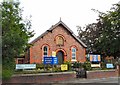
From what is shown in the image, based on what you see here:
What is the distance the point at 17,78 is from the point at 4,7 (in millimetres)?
6746

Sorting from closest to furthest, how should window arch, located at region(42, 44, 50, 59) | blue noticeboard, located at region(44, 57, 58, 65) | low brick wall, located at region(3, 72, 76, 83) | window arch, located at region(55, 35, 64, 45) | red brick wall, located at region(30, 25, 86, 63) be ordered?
1. low brick wall, located at region(3, 72, 76, 83)
2. blue noticeboard, located at region(44, 57, 58, 65)
3. red brick wall, located at region(30, 25, 86, 63)
4. window arch, located at region(42, 44, 50, 59)
5. window arch, located at region(55, 35, 64, 45)

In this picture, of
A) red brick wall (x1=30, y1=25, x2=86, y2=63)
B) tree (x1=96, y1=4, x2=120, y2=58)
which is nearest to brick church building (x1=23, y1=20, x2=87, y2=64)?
A: red brick wall (x1=30, y1=25, x2=86, y2=63)

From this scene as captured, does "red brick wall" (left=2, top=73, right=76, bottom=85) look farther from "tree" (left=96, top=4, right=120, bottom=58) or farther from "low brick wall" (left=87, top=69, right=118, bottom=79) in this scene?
"tree" (left=96, top=4, right=120, bottom=58)

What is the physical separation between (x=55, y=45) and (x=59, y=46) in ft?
2.32

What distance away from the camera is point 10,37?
2220 cm

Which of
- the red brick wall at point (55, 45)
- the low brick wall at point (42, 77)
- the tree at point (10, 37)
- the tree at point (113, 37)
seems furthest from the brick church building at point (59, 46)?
the tree at point (113, 37)

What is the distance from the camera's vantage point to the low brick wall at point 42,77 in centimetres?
2530

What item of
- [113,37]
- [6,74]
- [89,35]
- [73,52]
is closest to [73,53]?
[73,52]

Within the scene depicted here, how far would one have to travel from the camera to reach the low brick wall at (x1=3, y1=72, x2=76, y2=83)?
2530 cm

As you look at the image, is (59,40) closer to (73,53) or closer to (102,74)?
(73,53)

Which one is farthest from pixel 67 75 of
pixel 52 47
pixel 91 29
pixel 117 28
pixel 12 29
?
pixel 91 29

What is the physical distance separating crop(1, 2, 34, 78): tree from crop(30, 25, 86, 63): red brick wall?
14.3m

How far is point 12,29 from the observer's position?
23.9 meters

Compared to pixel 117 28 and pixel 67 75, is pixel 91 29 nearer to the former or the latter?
pixel 67 75
